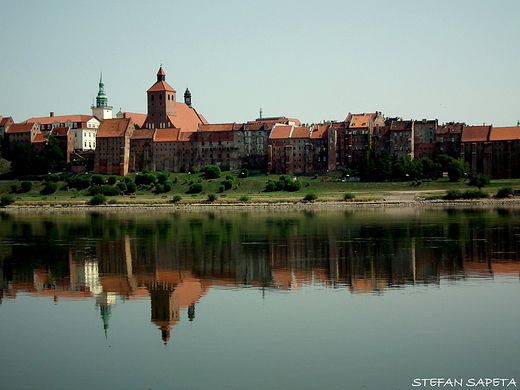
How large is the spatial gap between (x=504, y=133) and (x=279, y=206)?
121 ft

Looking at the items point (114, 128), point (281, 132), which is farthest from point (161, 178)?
point (281, 132)

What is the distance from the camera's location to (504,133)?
9831 centimetres

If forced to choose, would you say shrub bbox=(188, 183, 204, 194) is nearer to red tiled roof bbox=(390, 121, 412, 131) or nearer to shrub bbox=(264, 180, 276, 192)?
shrub bbox=(264, 180, 276, 192)

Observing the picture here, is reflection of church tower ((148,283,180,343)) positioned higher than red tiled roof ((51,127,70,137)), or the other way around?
red tiled roof ((51,127,70,137))

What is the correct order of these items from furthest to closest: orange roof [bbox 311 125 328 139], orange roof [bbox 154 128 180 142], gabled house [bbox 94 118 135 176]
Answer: orange roof [bbox 154 128 180 142] < gabled house [bbox 94 118 135 176] < orange roof [bbox 311 125 328 139]

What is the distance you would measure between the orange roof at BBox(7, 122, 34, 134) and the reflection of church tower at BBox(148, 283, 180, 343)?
96.8m

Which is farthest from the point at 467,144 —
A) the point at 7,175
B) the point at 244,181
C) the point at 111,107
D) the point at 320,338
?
the point at 320,338

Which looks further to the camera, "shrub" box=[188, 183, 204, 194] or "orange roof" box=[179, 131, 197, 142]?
"orange roof" box=[179, 131, 197, 142]

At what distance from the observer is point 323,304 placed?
80.2 ft

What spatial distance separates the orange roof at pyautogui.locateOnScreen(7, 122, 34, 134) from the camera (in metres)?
119

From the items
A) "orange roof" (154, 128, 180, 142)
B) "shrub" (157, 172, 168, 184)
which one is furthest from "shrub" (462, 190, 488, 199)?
"orange roof" (154, 128, 180, 142)

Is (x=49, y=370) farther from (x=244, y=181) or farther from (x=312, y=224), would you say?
(x=244, y=181)

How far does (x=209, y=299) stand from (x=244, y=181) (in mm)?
70339

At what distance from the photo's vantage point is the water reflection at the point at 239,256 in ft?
91.8
